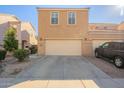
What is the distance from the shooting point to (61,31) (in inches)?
910

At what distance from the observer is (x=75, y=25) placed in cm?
2314

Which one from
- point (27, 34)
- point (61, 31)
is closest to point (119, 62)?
point (61, 31)

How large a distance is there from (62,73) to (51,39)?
11.4 meters

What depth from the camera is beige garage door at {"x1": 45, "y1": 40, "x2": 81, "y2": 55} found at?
75.0 feet

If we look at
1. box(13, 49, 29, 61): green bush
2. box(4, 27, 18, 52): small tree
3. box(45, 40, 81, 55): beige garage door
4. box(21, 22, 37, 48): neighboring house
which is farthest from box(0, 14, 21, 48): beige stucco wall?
box(13, 49, 29, 61): green bush

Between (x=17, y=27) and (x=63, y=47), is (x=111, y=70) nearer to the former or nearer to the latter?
(x=63, y=47)

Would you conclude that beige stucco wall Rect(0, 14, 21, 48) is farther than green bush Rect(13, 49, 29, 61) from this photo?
Yes

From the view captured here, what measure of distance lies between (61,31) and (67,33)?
70 cm

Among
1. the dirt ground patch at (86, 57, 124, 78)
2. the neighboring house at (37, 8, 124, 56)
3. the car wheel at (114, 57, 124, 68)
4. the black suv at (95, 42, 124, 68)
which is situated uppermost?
the neighboring house at (37, 8, 124, 56)

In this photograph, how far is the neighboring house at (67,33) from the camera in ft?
75.2

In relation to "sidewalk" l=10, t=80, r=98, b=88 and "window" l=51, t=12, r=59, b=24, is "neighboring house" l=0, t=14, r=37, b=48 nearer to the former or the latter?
"window" l=51, t=12, r=59, b=24
